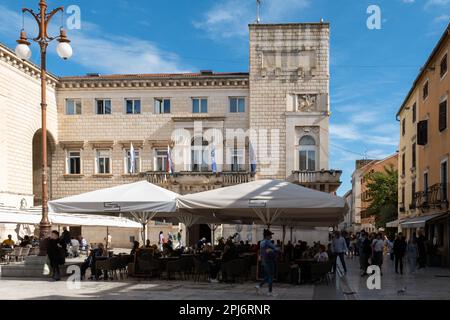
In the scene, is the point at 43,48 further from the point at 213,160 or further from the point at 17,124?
the point at 213,160

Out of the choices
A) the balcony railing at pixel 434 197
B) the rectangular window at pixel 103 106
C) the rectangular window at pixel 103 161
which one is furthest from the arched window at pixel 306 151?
the rectangular window at pixel 103 106

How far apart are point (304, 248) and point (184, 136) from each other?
73.2 ft

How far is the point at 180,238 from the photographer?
40.3 metres

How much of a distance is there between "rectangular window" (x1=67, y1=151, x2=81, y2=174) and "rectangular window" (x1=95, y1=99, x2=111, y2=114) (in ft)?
11.4

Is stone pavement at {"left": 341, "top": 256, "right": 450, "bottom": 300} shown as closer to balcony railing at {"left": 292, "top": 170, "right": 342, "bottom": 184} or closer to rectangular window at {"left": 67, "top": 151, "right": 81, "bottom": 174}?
balcony railing at {"left": 292, "top": 170, "right": 342, "bottom": 184}

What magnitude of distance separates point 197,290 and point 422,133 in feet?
72.4

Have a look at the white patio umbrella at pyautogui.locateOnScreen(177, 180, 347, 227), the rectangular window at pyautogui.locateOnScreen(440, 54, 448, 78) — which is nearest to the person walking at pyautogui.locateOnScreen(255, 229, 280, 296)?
the white patio umbrella at pyautogui.locateOnScreen(177, 180, 347, 227)

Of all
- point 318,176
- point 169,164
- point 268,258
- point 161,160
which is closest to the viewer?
point 268,258

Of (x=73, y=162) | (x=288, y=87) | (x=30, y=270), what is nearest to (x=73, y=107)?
(x=73, y=162)

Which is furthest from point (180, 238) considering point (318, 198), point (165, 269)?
point (318, 198)

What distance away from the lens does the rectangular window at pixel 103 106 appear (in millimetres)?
42719

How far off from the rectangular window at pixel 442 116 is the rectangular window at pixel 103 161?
2394cm

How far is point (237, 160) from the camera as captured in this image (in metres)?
41.8

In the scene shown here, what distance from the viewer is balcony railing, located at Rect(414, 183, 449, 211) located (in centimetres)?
2736
